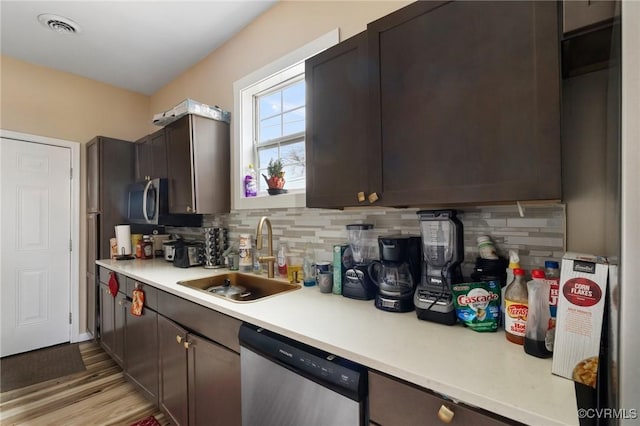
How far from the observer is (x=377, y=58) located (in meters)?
1.16

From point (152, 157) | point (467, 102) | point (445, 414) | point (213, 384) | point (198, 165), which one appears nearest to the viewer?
point (445, 414)

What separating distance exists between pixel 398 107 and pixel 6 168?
3594mm

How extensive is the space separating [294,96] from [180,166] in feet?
3.52

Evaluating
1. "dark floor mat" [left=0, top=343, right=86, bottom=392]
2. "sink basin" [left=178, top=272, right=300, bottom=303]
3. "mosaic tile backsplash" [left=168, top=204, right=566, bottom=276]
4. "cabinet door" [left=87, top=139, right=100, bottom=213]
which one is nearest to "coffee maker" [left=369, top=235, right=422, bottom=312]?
"mosaic tile backsplash" [left=168, top=204, right=566, bottom=276]

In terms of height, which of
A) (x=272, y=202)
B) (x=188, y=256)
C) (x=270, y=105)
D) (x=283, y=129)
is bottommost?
(x=188, y=256)

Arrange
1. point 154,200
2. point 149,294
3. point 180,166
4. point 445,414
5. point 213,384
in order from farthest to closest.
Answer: point 154,200, point 180,166, point 149,294, point 213,384, point 445,414

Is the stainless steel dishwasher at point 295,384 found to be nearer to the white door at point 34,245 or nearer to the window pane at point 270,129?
the window pane at point 270,129

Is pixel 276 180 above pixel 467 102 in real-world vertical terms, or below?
below

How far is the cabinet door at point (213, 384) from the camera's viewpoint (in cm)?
130

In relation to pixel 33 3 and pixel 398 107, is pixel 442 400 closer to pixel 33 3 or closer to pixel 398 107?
pixel 398 107

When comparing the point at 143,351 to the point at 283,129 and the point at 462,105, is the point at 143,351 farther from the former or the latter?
the point at 462,105

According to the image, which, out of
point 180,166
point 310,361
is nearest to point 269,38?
point 180,166

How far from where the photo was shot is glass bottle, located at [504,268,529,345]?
2.93ft

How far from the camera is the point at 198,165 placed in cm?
228
